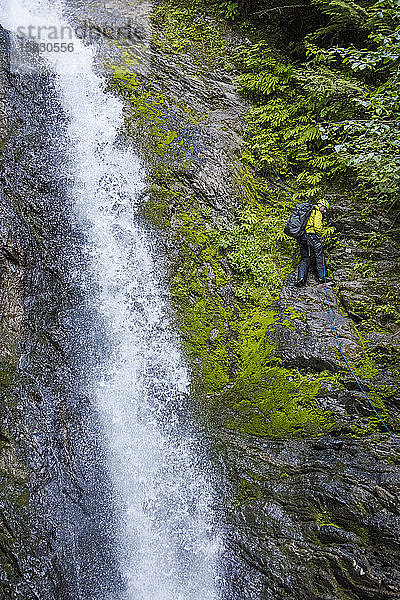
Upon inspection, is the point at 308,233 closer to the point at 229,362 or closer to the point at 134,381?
the point at 229,362

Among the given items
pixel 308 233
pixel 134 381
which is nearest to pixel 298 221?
pixel 308 233

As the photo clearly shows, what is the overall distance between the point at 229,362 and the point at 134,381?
1523mm

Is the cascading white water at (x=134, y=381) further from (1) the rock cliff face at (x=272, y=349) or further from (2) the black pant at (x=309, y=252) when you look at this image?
(2) the black pant at (x=309, y=252)

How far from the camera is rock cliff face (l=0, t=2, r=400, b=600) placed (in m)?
4.75

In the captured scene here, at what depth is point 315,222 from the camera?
287 inches

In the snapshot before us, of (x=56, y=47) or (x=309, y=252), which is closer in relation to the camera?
(x=309, y=252)

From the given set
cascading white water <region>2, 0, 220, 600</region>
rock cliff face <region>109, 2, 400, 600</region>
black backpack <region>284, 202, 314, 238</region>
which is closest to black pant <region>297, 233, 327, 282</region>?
black backpack <region>284, 202, 314, 238</region>

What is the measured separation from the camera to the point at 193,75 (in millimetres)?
9617

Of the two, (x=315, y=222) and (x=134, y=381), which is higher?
(x=315, y=222)

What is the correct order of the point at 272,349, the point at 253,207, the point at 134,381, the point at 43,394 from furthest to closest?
the point at 253,207 → the point at 272,349 → the point at 134,381 → the point at 43,394

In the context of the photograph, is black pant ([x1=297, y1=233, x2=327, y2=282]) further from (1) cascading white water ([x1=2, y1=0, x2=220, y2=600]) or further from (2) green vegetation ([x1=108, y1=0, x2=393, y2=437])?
(1) cascading white water ([x1=2, y1=0, x2=220, y2=600])

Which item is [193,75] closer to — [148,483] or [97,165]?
Answer: [97,165]

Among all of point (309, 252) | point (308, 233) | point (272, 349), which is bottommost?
point (272, 349)

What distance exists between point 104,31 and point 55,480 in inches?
379
